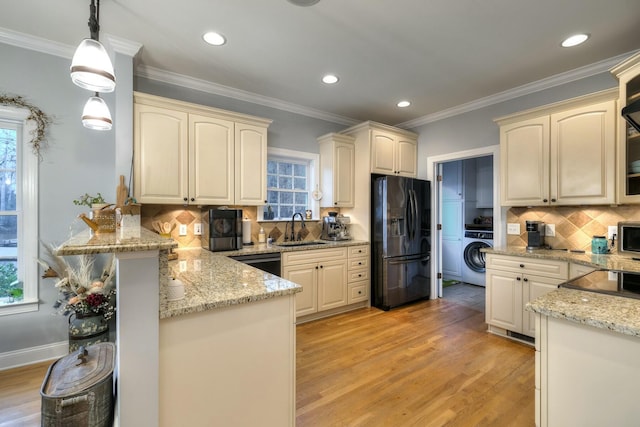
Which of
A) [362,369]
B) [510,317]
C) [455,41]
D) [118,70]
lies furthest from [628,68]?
[118,70]

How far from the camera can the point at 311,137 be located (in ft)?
13.4

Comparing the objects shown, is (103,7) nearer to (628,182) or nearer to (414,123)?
(414,123)

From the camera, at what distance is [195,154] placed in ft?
9.44

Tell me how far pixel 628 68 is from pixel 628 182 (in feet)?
2.83

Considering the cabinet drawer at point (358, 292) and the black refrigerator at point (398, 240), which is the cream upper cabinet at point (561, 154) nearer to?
the black refrigerator at point (398, 240)

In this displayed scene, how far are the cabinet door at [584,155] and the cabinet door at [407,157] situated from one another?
1.76m

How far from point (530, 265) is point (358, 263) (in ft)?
5.96

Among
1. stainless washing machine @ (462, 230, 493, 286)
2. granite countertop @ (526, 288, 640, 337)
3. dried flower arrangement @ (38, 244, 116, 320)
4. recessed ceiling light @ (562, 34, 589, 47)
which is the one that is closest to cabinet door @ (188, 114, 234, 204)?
dried flower arrangement @ (38, 244, 116, 320)

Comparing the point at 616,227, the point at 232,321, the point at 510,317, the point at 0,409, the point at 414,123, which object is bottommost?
the point at 0,409

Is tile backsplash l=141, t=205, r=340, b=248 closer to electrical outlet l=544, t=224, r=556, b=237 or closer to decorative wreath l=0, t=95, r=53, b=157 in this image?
decorative wreath l=0, t=95, r=53, b=157

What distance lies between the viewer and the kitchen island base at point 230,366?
3.83ft

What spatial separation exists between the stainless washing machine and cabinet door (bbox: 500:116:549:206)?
2.00m

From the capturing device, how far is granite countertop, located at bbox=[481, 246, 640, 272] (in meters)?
2.08

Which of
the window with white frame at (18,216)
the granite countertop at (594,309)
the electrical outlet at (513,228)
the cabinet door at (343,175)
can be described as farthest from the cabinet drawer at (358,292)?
the window with white frame at (18,216)
